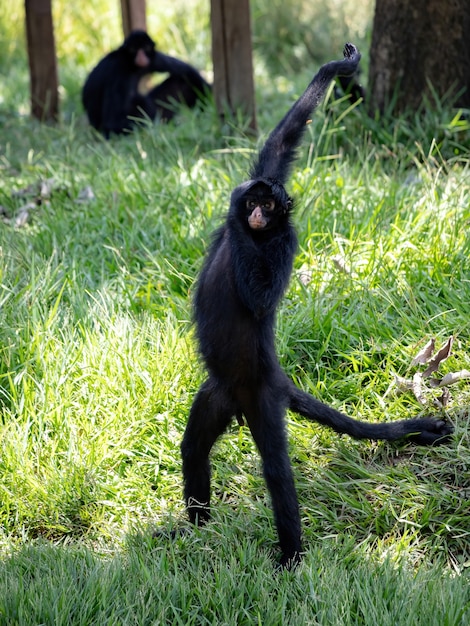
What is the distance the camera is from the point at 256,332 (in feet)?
10.9

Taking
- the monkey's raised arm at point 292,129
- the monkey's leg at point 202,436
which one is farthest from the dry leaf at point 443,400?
the monkey's raised arm at point 292,129

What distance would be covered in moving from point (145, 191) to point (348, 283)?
1.73 m

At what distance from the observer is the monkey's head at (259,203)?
3139 millimetres

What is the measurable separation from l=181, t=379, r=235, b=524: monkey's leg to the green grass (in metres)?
0.15

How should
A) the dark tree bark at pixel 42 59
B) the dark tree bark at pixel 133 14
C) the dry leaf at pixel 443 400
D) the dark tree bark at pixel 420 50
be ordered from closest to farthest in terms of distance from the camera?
1. the dry leaf at pixel 443 400
2. the dark tree bark at pixel 420 50
3. the dark tree bark at pixel 42 59
4. the dark tree bark at pixel 133 14

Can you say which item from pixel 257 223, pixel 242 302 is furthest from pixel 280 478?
pixel 257 223

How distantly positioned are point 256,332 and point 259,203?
1.68ft

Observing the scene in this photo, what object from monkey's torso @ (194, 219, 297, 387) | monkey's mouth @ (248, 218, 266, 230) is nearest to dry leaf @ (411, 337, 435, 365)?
monkey's torso @ (194, 219, 297, 387)

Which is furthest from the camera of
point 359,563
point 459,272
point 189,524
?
point 459,272

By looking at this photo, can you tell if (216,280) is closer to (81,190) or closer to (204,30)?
(81,190)

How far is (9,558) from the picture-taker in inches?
129

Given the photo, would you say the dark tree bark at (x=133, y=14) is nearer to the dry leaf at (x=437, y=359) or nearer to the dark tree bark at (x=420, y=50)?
the dark tree bark at (x=420, y=50)

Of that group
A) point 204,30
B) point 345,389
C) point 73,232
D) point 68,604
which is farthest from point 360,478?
point 204,30

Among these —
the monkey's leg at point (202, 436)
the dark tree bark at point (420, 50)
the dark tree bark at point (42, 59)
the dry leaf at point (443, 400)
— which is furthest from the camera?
the dark tree bark at point (42, 59)
